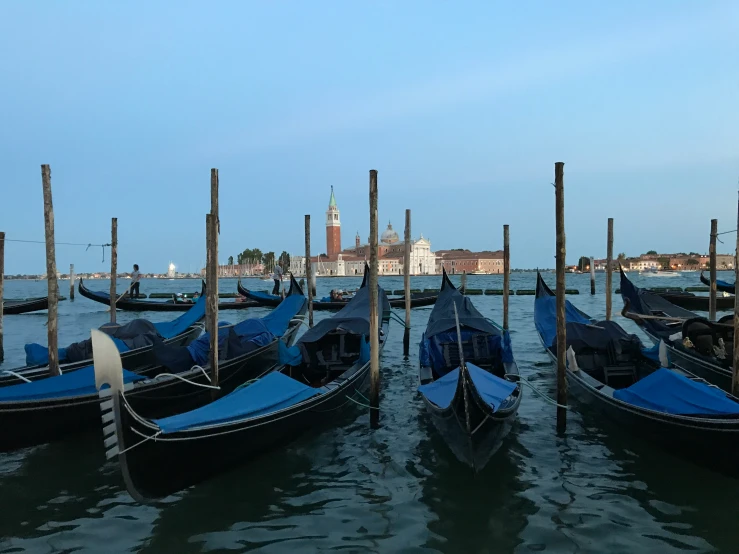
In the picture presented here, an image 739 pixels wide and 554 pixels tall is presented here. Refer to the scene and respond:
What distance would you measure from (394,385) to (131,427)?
447 centimetres

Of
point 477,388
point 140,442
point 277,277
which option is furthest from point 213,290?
point 277,277

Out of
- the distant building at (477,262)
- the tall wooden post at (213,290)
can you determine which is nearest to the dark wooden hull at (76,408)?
the tall wooden post at (213,290)

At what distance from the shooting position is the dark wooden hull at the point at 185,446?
3160 mm

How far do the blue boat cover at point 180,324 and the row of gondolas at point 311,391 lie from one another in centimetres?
109

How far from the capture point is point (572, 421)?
5.39 m

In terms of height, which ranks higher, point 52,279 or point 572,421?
point 52,279

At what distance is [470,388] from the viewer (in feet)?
12.6

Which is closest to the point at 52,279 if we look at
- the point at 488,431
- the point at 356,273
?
the point at 488,431

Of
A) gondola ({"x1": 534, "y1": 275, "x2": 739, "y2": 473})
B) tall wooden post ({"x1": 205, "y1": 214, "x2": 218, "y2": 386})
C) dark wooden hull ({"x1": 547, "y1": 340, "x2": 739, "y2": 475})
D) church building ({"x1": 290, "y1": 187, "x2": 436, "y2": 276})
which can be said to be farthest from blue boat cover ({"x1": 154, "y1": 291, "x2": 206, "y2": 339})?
church building ({"x1": 290, "y1": 187, "x2": 436, "y2": 276})

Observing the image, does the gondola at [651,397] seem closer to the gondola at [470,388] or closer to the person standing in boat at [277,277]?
the gondola at [470,388]

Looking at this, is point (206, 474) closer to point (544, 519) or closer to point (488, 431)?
point (488, 431)

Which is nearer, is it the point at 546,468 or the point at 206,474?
the point at 206,474

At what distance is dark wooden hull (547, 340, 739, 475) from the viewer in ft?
11.6

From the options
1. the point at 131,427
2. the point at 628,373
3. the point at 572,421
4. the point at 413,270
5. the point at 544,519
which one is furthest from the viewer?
the point at 413,270
